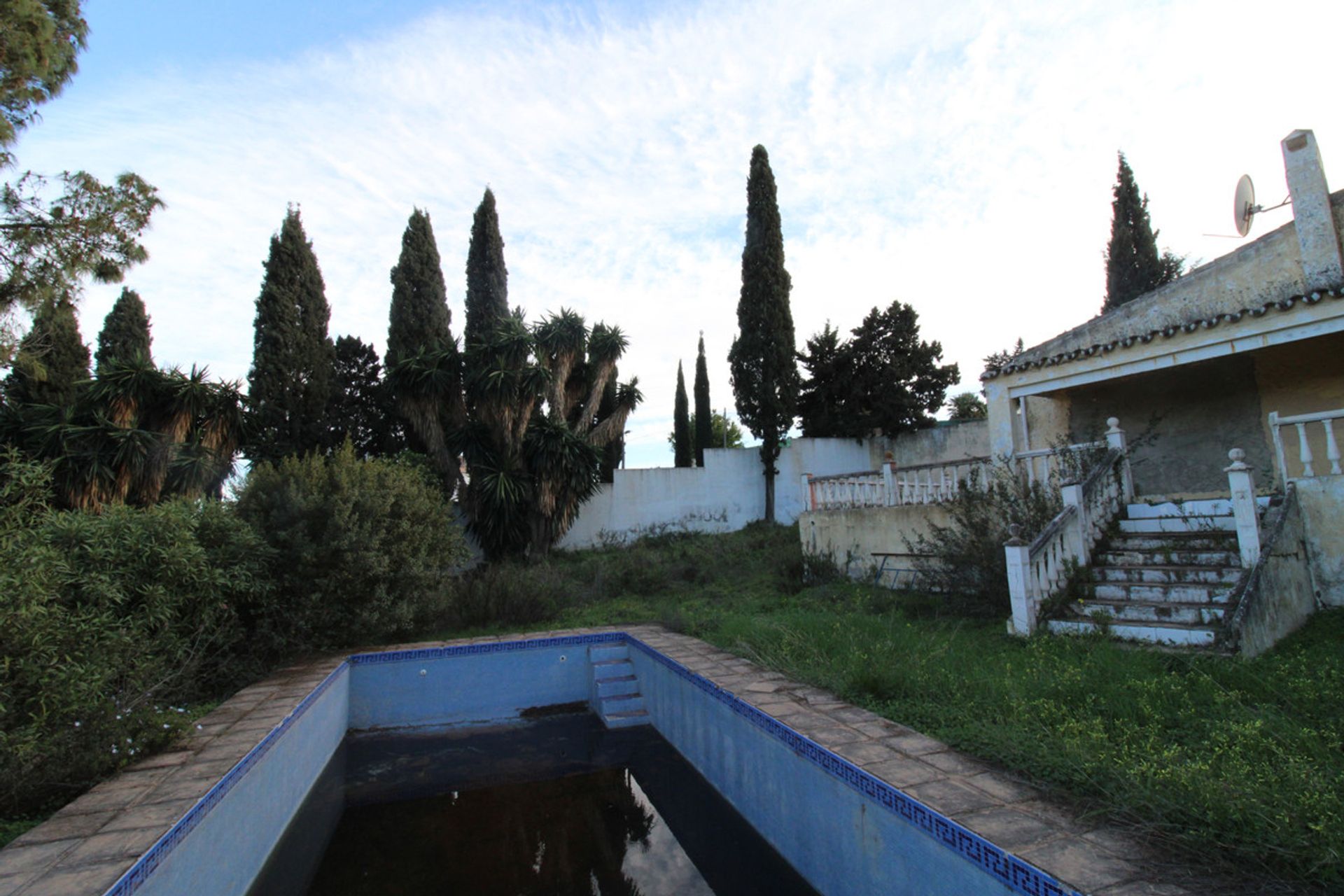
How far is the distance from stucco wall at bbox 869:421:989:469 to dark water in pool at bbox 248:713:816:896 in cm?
1232

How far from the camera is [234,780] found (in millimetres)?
3955

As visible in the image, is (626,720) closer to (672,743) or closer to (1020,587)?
(672,743)

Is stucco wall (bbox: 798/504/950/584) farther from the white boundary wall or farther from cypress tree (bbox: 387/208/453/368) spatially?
cypress tree (bbox: 387/208/453/368)

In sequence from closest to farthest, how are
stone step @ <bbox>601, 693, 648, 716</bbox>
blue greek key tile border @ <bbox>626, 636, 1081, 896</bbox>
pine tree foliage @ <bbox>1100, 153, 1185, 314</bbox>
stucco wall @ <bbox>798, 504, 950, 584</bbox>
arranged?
blue greek key tile border @ <bbox>626, 636, 1081, 896</bbox> < stone step @ <bbox>601, 693, 648, 716</bbox> < stucco wall @ <bbox>798, 504, 950, 584</bbox> < pine tree foliage @ <bbox>1100, 153, 1185, 314</bbox>

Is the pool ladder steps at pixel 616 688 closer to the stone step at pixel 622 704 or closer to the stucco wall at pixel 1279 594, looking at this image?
the stone step at pixel 622 704

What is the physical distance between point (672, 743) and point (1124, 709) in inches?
144

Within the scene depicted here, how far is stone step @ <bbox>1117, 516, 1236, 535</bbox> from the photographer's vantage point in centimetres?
645

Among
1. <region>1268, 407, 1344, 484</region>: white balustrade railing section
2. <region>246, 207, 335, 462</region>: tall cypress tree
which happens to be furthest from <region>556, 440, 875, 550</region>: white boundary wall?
<region>1268, 407, 1344, 484</region>: white balustrade railing section

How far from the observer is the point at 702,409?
22406 millimetres

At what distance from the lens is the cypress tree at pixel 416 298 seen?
16016 mm

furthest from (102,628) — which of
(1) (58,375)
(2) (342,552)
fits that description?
(1) (58,375)

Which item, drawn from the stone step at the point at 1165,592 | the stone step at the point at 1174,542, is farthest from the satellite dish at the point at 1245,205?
the stone step at the point at 1165,592

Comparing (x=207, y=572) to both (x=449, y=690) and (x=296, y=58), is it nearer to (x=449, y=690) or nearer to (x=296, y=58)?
(x=449, y=690)

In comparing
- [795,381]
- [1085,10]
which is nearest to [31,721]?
[1085,10]
